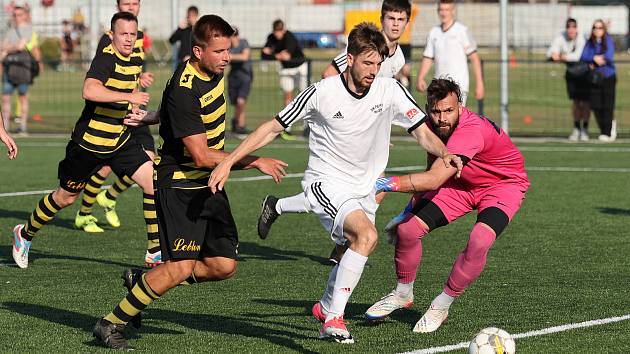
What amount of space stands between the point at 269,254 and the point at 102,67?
2.32 m

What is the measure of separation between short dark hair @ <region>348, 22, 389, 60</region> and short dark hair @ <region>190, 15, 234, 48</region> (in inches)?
28.5

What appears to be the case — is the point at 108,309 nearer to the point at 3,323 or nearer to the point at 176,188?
the point at 3,323

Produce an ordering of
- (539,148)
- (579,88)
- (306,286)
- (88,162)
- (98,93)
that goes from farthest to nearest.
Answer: (579,88) → (539,148) → (88,162) → (98,93) → (306,286)

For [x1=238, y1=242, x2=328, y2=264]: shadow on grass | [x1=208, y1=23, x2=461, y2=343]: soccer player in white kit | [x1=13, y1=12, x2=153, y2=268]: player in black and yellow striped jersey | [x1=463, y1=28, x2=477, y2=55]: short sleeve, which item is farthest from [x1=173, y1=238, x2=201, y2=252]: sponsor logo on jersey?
[x1=463, y1=28, x2=477, y2=55]: short sleeve

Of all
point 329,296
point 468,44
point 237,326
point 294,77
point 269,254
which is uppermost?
point 468,44

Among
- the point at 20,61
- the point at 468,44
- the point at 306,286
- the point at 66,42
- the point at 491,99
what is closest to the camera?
the point at 306,286

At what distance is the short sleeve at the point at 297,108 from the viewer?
7477 millimetres

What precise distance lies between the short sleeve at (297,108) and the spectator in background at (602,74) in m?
14.9

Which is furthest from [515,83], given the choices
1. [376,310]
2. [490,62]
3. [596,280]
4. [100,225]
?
[376,310]

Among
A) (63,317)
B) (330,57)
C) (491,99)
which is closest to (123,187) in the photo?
(63,317)

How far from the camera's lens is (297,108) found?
7.49 metres

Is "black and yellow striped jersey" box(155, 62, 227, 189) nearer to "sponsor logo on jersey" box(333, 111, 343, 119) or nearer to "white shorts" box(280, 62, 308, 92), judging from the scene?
"sponsor logo on jersey" box(333, 111, 343, 119)

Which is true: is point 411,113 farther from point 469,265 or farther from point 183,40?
point 183,40

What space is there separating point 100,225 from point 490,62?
12262 millimetres
